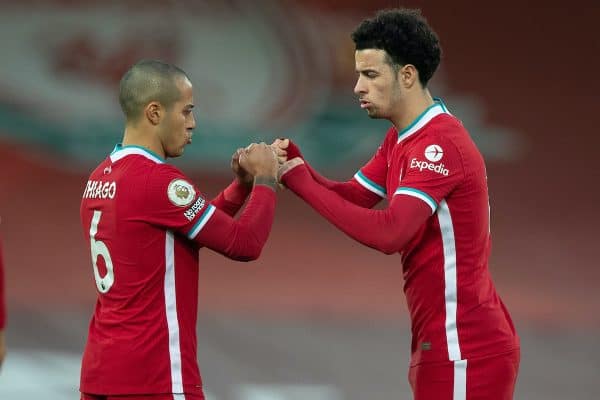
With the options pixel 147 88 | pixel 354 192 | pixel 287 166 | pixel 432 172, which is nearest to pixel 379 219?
pixel 432 172

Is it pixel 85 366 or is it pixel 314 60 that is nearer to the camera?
pixel 85 366

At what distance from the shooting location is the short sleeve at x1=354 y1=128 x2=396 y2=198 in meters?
3.25

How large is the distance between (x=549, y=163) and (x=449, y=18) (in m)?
0.99

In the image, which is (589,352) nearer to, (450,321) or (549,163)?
(549,163)

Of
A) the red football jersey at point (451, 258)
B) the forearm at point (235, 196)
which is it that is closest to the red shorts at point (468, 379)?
the red football jersey at point (451, 258)

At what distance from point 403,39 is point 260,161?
0.53m

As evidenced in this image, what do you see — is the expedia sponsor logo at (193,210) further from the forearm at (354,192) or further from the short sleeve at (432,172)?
the forearm at (354,192)

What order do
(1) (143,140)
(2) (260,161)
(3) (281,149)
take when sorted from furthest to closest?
(3) (281,149), (2) (260,161), (1) (143,140)

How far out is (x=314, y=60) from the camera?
572 cm

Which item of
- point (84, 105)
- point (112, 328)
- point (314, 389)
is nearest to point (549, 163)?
point (314, 389)

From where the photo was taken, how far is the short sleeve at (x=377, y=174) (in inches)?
128

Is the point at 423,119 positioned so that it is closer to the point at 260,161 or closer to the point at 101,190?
the point at 260,161

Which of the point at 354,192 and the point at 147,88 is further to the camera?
the point at 354,192

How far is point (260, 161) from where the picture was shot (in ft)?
9.50
